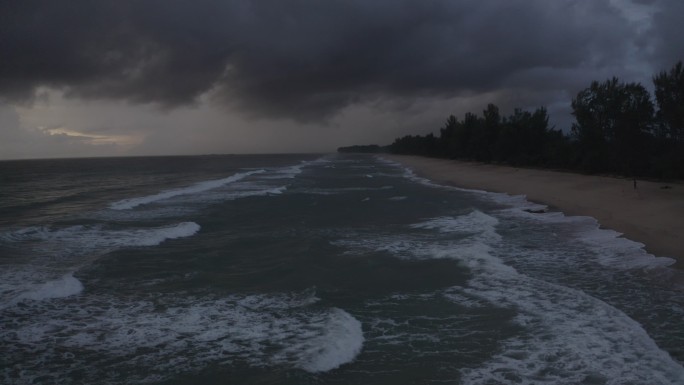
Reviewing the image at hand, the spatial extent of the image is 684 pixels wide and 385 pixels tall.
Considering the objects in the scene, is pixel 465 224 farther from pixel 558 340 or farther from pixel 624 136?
pixel 624 136

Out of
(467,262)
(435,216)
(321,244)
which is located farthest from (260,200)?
(467,262)

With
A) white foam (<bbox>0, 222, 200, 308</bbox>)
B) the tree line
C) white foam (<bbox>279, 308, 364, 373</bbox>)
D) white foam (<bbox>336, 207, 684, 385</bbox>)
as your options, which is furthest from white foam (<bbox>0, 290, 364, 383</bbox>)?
the tree line

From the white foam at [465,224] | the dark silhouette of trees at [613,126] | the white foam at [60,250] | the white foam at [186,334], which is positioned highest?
the dark silhouette of trees at [613,126]

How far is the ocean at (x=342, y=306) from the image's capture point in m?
8.02

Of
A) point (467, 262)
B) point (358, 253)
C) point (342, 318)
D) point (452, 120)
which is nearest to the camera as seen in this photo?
point (342, 318)

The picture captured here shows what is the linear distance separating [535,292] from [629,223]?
1119cm

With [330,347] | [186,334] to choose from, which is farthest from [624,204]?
[186,334]

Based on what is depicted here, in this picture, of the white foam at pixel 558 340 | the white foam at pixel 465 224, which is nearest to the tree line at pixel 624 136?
the white foam at pixel 465 224

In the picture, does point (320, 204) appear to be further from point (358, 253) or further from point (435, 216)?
point (358, 253)

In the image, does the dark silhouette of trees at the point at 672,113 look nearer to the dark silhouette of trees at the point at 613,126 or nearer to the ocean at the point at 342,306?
the dark silhouette of trees at the point at 613,126

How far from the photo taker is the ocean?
8.02 meters

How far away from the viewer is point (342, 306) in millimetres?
11289

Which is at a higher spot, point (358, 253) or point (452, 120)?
point (452, 120)

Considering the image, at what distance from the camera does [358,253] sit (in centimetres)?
1695
